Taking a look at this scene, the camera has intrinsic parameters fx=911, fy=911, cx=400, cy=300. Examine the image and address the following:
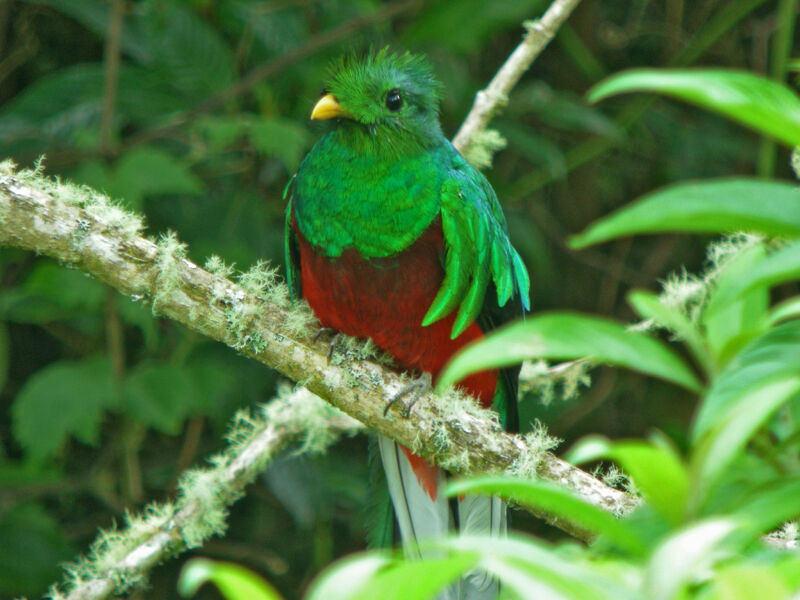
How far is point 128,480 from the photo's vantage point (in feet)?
10.5

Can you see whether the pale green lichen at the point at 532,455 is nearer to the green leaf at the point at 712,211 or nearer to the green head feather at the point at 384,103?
the green head feather at the point at 384,103

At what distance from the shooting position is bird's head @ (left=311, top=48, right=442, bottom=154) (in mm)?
2318

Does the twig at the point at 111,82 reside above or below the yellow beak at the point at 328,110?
above

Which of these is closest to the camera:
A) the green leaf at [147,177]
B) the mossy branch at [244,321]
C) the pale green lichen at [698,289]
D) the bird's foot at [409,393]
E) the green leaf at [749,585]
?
the green leaf at [749,585]

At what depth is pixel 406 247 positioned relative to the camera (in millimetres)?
2188

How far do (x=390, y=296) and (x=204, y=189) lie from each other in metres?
1.22

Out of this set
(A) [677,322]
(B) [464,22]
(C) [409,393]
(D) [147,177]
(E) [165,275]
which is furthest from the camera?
(B) [464,22]

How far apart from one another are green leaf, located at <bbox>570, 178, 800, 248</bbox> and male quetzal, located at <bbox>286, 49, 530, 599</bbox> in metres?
1.37

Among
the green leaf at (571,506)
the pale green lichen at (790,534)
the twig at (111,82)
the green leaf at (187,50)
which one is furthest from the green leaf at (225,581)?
the green leaf at (187,50)

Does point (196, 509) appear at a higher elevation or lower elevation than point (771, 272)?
higher

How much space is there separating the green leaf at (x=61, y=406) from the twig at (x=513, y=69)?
52.3 inches

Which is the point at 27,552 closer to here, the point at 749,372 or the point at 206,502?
the point at 206,502

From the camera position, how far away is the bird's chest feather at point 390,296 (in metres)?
2.20

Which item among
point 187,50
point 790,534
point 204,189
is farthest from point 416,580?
point 187,50
